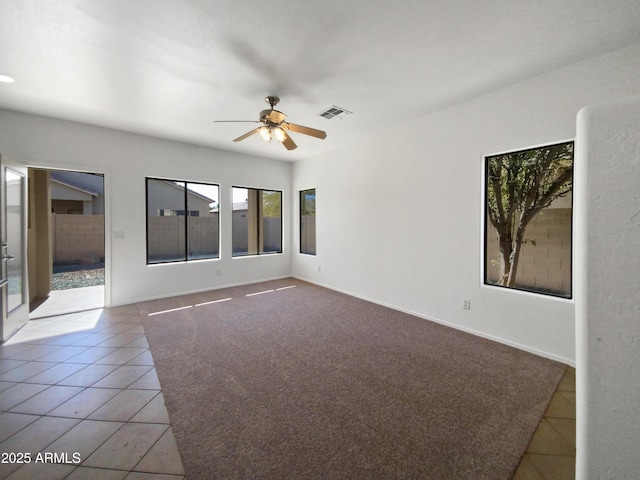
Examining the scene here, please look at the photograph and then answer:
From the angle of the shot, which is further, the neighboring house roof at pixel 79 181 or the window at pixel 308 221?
the neighboring house roof at pixel 79 181

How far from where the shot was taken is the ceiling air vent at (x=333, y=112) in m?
3.46

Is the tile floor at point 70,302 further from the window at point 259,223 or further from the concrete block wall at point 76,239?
the concrete block wall at point 76,239

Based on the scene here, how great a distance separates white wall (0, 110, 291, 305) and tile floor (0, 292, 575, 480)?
5.36ft

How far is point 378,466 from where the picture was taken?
1500 mm

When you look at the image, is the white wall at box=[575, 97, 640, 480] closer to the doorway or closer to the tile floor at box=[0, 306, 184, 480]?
the tile floor at box=[0, 306, 184, 480]

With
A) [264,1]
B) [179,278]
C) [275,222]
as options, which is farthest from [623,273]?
[275,222]

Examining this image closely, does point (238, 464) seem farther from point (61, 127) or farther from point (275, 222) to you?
point (275, 222)

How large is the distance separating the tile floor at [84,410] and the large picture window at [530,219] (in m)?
3.52

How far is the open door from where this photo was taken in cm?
303

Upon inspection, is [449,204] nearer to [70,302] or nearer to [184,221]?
[184,221]

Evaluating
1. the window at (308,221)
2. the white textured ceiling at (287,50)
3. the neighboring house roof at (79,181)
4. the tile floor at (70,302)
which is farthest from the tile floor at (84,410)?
the neighboring house roof at (79,181)

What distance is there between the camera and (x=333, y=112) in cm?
356

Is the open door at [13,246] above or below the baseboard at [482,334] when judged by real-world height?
above

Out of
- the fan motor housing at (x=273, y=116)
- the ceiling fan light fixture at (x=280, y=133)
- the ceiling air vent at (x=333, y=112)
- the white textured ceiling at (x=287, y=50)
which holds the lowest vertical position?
the ceiling fan light fixture at (x=280, y=133)
